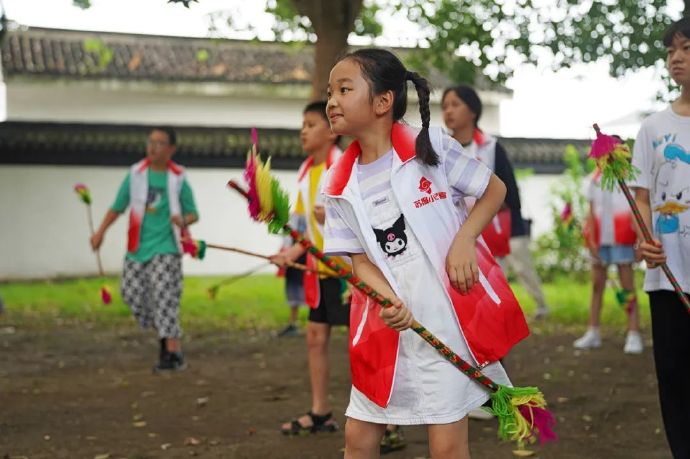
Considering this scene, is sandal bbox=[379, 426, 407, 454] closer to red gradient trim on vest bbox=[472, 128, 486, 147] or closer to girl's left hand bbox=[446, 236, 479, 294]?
red gradient trim on vest bbox=[472, 128, 486, 147]

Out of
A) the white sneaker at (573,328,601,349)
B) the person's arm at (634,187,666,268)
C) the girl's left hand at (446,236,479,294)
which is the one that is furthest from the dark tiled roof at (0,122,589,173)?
the girl's left hand at (446,236,479,294)

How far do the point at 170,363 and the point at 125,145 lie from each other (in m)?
12.1

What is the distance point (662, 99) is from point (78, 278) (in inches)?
574

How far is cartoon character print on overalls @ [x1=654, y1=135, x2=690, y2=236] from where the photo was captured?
14.1ft

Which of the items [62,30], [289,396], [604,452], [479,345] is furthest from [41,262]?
[479,345]

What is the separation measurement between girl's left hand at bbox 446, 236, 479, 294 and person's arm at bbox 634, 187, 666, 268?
1013 mm

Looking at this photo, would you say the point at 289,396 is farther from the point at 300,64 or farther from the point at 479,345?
the point at 300,64

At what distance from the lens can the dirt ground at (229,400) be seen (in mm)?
5727

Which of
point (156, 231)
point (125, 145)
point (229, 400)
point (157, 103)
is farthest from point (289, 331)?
point (157, 103)

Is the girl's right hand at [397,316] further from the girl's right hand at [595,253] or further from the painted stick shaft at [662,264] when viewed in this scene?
the girl's right hand at [595,253]

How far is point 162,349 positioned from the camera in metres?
8.70

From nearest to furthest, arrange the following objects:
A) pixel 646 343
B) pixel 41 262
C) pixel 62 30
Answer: pixel 646 343, pixel 41 262, pixel 62 30

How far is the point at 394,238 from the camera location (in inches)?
141

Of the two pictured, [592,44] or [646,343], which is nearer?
[592,44]
